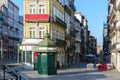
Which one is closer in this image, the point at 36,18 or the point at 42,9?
the point at 36,18

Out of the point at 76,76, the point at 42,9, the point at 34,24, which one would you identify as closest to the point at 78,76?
the point at 76,76

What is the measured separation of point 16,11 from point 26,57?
273 feet

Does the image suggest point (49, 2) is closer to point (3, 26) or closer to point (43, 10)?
point (43, 10)

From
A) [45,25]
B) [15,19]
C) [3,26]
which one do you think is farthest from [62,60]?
[15,19]

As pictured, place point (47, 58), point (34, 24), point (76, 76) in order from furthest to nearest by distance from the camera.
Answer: point (34, 24) < point (76, 76) < point (47, 58)

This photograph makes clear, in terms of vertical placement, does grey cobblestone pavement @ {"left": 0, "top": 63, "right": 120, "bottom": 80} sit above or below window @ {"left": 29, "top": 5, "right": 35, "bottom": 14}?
below

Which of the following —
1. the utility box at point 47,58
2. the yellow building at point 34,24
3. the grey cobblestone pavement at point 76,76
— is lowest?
the grey cobblestone pavement at point 76,76

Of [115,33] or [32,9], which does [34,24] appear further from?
[115,33]

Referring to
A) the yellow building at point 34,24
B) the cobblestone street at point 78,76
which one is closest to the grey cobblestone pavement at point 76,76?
the cobblestone street at point 78,76

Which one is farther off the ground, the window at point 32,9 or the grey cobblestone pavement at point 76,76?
the window at point 32,9

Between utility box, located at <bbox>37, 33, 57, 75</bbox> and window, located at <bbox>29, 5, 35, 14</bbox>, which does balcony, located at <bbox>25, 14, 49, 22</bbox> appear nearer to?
window, located at <bbox>29, 5, 35, 14</bbox>

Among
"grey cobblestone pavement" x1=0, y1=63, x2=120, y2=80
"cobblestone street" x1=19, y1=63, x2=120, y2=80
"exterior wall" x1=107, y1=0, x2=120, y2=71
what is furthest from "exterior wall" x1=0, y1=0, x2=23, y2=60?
"cobblestone street" x1=19, y1=63, x2=120, y2=80

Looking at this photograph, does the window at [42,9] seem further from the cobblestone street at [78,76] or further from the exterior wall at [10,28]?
the exterior wall at [10,28]

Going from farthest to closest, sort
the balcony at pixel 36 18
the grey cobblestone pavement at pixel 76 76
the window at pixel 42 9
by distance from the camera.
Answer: the window at pixel 42 9 → the balcony at pixel 36 18 → the grey cobblestone pavement at pixel 76 76
